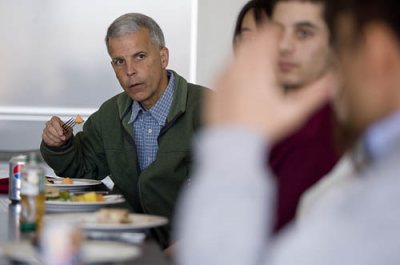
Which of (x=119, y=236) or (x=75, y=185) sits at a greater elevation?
(x=119, y=236)

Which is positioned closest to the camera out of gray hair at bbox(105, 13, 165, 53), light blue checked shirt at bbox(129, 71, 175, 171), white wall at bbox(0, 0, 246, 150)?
light blue checked shirt at bbox(129, 71, 175, 171)

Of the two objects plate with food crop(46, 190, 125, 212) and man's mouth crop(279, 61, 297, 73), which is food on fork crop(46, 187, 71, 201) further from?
man's mouth crop(279, 61, 297, 73)

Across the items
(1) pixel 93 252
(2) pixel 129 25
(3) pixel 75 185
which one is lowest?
(3) pixel 75 185

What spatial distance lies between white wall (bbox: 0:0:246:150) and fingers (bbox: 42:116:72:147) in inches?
76.7

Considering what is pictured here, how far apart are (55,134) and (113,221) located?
4.13 feet

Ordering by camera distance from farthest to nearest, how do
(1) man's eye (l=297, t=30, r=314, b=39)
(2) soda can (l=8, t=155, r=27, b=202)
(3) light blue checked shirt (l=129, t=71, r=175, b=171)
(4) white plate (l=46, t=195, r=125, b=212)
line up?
(3) light blue checked shirt (l=129, t=71, r=175, b=171), (2) soda can (l=8, t=155, r=27, b=202), (4) white plate (l=46, t=195, r=125, b=212), (1) man's eye (l=297, t=30, r=314, b=39)

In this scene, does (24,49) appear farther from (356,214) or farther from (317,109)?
(356,214)

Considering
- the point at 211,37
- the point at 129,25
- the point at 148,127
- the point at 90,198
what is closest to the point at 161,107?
the point at 148,127

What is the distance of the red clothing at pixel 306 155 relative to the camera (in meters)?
1.75

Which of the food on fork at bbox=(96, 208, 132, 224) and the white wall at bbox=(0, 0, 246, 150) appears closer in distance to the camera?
the food on fork at bbox=(96, 208, 132, 224)

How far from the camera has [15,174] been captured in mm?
2453

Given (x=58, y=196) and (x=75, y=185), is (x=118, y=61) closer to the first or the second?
(x=75, y=185)

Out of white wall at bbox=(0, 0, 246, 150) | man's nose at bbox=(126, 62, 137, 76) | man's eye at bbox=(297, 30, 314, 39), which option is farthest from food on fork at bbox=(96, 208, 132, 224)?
white wall at bbox=(0, 0, 246, 150)

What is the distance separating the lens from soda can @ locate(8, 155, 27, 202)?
2.39 m
